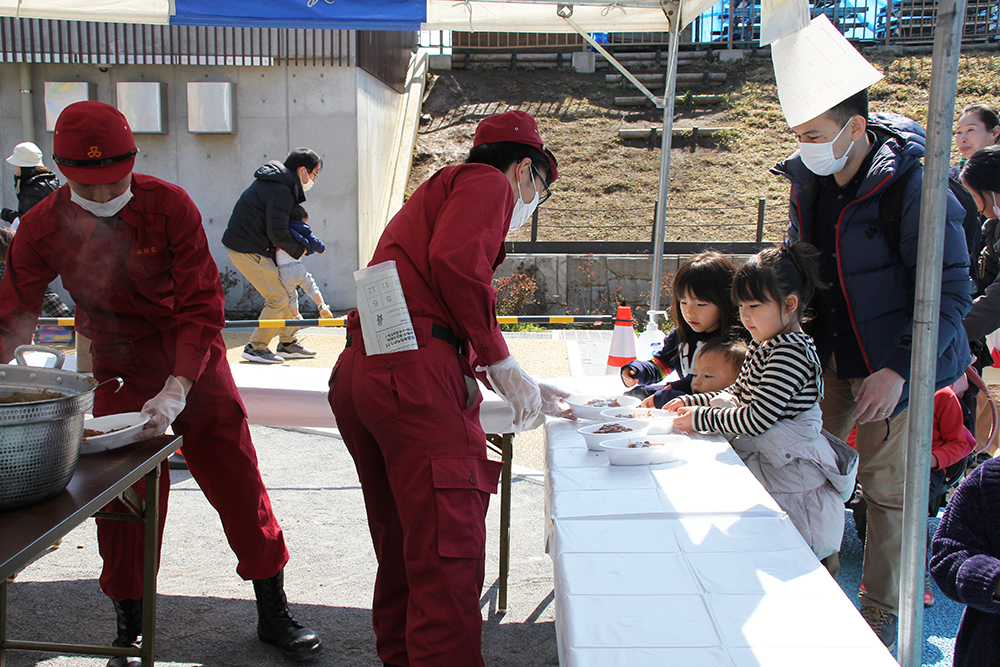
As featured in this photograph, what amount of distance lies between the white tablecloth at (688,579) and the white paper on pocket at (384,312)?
0.56 m

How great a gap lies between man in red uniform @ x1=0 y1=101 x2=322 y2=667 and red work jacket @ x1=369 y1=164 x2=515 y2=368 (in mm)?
797

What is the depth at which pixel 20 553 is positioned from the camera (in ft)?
4.71

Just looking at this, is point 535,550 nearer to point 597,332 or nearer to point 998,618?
point 998,618

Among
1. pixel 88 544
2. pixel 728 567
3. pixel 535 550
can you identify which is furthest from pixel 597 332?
pixel 728 567

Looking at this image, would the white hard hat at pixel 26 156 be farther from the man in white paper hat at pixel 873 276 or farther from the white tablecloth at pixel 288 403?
the man in white paper hat at pixel 873 276

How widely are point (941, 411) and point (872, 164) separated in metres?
1.40

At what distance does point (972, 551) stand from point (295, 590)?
262 centimetres

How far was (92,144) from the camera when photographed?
228 centimetres

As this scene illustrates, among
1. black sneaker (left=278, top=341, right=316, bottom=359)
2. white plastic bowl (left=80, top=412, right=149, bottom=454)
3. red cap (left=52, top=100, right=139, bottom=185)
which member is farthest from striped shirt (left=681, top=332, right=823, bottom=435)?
black sneaker (left=278, top=341, right=316, bottom=359)

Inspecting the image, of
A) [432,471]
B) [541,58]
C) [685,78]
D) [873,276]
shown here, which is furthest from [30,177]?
Answer: [685,78]

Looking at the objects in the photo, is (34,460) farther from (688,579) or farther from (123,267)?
(688,579)

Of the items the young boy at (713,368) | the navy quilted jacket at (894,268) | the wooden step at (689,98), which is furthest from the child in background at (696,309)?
the wooden step at (689,98)

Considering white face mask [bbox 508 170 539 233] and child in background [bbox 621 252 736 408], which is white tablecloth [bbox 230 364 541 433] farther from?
white face mask [bbox 508 170 539 233]

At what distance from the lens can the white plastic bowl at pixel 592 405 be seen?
8.68ft
